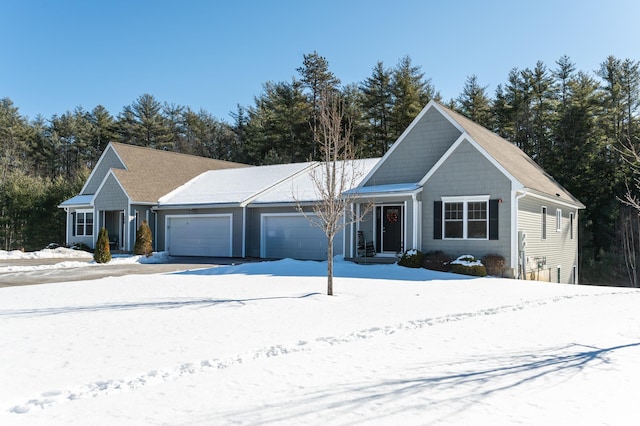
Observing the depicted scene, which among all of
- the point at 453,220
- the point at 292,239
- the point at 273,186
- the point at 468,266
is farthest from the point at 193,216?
the point at 468,266

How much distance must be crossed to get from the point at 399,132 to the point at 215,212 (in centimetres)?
1962

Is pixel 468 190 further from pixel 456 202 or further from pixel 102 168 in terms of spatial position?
pixel 102 168

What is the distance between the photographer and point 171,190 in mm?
28922

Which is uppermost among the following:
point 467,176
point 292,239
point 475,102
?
point 475,102

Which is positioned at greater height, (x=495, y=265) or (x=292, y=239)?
(x=292, y=239)

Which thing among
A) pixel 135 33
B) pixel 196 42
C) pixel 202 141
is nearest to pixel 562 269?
pixel 196 42

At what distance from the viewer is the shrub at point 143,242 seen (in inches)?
973

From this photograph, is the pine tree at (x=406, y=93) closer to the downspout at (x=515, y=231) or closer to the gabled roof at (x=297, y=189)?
the gabled roof at (x=297, y=189)

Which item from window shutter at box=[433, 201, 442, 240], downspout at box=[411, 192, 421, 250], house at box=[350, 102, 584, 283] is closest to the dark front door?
house at box=[350, 102, 584, 283]

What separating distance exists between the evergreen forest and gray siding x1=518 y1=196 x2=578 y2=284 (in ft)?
28.5

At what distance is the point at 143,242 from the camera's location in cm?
2469

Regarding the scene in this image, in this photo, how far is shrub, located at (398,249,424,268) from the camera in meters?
18.1

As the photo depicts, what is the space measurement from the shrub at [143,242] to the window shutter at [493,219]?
52.2 feet

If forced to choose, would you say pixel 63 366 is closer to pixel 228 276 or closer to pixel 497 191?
pixel 228 276
